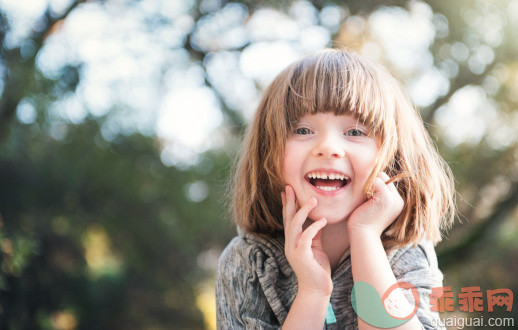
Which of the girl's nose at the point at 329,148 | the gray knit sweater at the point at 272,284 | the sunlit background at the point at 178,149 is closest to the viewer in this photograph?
the girl's nose at the point at 329,148

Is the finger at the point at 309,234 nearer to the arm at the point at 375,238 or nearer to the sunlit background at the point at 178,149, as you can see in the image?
the arm at the point at 375,238

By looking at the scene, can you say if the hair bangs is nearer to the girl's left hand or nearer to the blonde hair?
the blonde hair

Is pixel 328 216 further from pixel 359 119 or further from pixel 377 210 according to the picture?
pixel 359 119

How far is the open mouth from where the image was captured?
948mm

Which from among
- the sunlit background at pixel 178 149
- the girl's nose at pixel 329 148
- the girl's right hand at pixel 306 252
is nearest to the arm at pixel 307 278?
the girl's right hand at pixel 306 252

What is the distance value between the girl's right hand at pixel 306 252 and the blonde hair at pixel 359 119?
116 mm

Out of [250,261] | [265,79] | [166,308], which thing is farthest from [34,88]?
[250,261]

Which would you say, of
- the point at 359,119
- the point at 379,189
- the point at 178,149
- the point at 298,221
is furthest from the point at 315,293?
the point at 178,149

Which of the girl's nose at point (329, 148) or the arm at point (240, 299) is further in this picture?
the arm at point (240, 299)

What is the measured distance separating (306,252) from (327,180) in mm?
161

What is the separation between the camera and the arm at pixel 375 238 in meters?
0.92

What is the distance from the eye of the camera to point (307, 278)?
3.06ft

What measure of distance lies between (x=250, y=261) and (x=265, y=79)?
1.61 meters

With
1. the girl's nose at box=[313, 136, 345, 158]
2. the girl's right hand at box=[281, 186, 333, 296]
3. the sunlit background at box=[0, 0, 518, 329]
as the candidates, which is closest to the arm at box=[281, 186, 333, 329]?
the girl's right hand at box=[281, 186, 333, 296]
